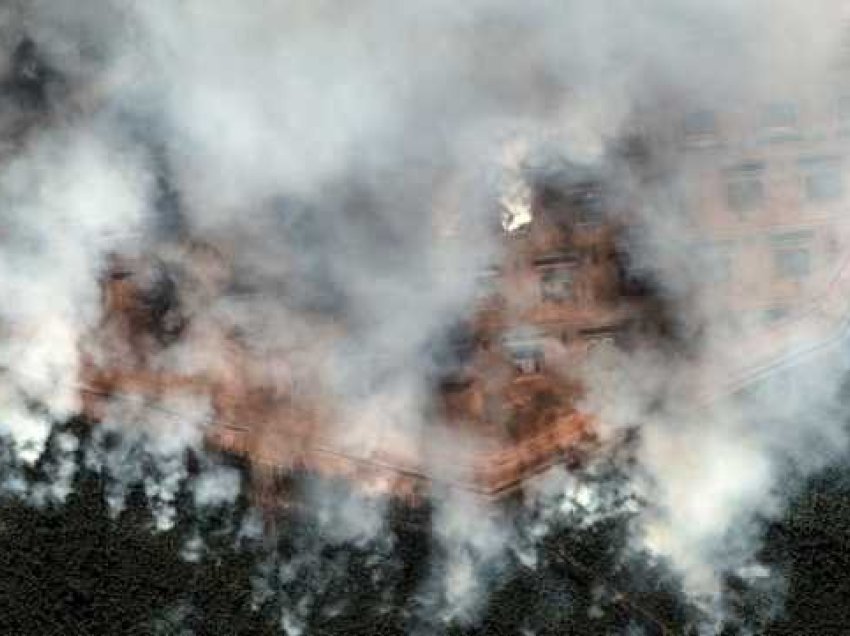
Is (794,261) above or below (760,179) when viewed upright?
below

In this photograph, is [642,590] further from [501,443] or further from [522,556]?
[501,443]

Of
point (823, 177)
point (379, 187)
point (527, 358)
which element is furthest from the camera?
point (823, 177)

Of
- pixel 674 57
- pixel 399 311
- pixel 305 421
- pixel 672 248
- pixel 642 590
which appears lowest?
pixel 642 590

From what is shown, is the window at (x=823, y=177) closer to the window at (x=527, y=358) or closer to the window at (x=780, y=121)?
the window at (x=780, y=121)

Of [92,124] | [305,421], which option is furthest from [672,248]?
[92,124]

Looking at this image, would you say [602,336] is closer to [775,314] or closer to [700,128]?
[775,314]

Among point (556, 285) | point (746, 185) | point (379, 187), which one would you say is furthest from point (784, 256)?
point (379, 187)

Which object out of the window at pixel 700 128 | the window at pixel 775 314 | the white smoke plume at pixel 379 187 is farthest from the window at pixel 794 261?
the window at pixel 700 128
